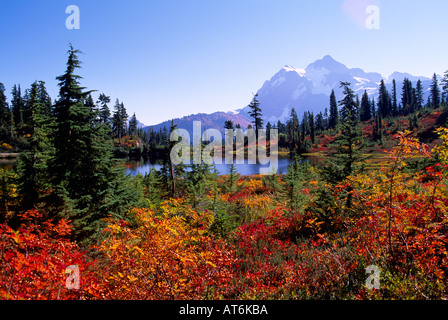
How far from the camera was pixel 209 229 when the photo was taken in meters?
7.77

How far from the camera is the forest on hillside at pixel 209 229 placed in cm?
399

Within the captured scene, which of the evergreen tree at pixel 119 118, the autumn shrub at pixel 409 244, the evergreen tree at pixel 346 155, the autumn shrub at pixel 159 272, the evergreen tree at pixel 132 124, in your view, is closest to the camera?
the autumn shrub at pixel 409 244

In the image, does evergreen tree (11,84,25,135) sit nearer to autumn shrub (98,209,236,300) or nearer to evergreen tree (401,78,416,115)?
autumn shrub (98,209,236,300)

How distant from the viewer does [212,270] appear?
15.5 ft

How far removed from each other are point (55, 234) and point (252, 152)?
2067 inches

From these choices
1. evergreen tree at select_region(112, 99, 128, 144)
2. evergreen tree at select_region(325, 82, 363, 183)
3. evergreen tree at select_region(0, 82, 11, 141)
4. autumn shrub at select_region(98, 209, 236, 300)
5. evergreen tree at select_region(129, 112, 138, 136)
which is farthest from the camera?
evergreen tree at select_region(129, 112, 138, 136)

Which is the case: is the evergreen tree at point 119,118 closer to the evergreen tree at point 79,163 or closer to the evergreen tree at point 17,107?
the evergreen tree at point 17,107

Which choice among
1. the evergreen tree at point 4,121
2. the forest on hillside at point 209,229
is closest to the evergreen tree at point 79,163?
the forest on hillside at point 209,229

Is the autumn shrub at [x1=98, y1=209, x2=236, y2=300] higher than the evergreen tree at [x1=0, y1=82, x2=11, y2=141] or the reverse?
the reverse

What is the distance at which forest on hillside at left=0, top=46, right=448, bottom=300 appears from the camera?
399cm

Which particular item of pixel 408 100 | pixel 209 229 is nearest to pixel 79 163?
pixel 209 229

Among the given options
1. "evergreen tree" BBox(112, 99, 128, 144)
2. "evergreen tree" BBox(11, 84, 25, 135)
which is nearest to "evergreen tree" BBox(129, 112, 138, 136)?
"evergreen tree" BBox(112, 99, 128, 144)
